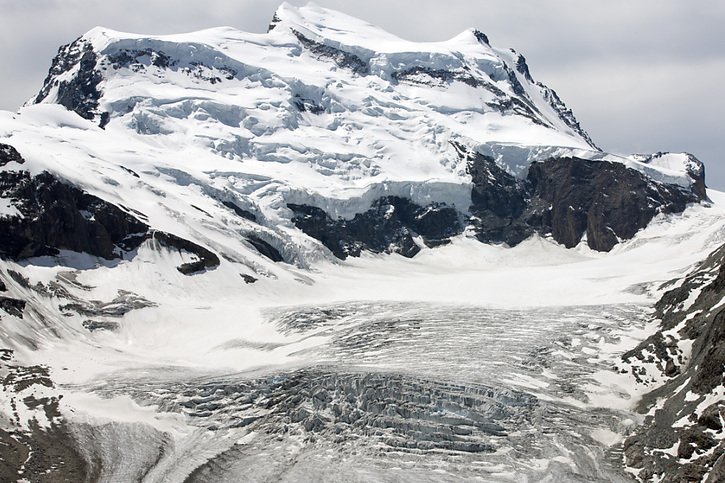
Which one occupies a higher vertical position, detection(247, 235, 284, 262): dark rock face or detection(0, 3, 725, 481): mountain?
detection(247, 235, 284, 262): dark rock face

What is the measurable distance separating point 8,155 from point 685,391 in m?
108

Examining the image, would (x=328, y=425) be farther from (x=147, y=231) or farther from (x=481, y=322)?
(x=147, y=231)

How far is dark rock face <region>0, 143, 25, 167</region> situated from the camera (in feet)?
481

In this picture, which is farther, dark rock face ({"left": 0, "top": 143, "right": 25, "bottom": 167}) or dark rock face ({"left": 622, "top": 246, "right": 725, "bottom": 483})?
dark rock face ({"left": 0, "top": 143, "right": 25, "bottom": 167})

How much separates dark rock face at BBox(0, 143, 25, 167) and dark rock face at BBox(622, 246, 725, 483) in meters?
95.3

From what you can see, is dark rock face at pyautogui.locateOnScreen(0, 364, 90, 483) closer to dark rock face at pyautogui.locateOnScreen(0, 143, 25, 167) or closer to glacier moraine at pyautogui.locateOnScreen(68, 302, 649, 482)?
glacier moraine at pyautogui.locateOnScreen(68, 302, 649, 482)

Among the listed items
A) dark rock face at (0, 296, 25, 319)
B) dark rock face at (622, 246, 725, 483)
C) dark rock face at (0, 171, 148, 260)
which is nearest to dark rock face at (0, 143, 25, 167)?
dark rock face at (0, 171, 148, 260)

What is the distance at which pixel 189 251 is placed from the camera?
511 ft

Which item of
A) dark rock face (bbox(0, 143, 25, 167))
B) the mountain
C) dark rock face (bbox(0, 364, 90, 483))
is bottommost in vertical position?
dark rock face (bbox(0, 364, 90, 483))

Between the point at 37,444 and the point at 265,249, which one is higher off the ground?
the point at 265,249

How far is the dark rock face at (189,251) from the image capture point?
152250 mm

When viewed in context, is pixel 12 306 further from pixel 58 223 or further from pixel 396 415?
pixel 396 415

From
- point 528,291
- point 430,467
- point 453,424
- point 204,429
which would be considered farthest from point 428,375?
point 528,291

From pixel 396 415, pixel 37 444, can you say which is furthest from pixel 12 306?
pixel 396 415
